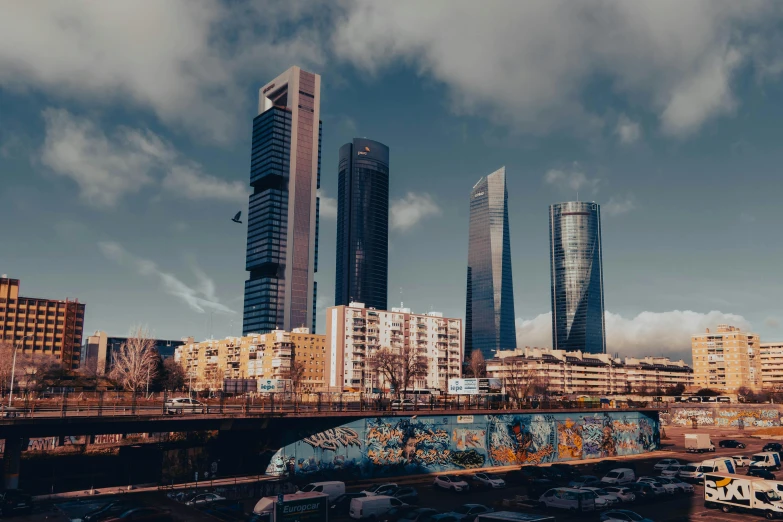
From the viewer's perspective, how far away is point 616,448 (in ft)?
305

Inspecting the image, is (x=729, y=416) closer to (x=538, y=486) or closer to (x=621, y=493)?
(x=538, y=486)

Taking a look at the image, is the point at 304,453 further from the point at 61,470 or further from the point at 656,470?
the point at 656,470

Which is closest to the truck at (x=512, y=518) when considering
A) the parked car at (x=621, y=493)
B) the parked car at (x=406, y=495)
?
the parked car at (x=406, y=495)

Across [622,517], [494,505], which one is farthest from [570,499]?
[622,517]

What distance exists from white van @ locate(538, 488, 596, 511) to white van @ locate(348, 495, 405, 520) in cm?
1363

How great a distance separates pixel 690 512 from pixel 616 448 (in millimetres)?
43954

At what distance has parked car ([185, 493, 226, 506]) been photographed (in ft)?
165

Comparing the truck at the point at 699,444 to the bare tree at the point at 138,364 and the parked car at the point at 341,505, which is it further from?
the bare tree at the point at 138,364

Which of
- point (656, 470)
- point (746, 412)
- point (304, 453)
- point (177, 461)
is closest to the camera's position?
point (304, 453)

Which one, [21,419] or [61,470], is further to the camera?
[61,470]

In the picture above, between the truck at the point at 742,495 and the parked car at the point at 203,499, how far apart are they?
4130 cm

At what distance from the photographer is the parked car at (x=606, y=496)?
52159 millimetres

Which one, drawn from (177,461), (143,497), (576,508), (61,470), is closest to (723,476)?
(576,508)

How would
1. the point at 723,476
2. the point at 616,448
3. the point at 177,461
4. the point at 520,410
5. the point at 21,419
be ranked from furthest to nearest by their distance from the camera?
the point at 616,448, the point at 520,410, the point at 177,461, the point at 723,476, the point at 21,419
